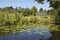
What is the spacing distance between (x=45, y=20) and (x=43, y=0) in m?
8.42

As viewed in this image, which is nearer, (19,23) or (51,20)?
(19,23)

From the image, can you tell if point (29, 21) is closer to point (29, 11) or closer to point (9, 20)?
point (9, 20)

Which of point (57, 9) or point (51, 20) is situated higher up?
point (57, 9)

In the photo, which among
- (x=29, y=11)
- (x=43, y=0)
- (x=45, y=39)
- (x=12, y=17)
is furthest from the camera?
(x=29, y=11)

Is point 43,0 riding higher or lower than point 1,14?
higher

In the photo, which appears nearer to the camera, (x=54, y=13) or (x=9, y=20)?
(x=9, y=20)

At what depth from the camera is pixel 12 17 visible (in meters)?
22.9

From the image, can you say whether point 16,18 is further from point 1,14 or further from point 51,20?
point 51,20

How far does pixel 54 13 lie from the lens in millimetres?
25547

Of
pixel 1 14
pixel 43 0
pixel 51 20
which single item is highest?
pixel 43 0

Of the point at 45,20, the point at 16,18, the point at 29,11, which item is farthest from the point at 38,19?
the point at 29,11

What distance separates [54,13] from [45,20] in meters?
3.99

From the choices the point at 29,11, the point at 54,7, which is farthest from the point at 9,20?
the point at 29,11

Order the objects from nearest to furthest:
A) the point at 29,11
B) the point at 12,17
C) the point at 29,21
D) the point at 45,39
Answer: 1. the point at 45,39
2. the point at 12,17
3. the point at 29,21
4. the point at 29,11
